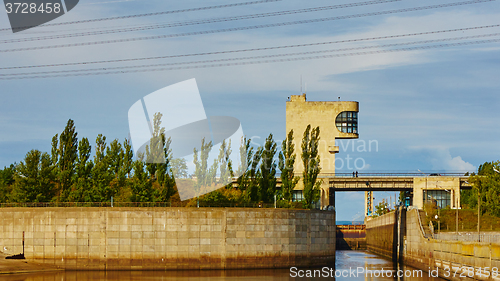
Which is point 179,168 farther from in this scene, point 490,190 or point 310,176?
point 490,190

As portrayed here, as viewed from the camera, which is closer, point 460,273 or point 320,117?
point 460,273

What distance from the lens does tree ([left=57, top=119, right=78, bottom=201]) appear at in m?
95.2

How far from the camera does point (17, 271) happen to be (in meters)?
75.2

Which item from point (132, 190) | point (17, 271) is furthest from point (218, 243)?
point (17, 271)

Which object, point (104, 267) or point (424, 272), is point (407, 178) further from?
point (104, 267)

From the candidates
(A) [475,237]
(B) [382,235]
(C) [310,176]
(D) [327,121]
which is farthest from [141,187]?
(D) [327,121]

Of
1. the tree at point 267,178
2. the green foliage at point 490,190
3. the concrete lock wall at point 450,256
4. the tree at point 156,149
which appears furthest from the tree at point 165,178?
the green foliage at point 490,190

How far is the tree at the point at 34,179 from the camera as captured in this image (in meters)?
91.2

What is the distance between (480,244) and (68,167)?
2505 inches

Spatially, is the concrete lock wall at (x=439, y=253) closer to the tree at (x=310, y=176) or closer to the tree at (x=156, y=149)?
the tree at (x=310, y=176)

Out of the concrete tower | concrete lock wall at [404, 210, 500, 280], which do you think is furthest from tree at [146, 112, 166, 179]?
the concrete tower

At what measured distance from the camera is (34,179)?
92125 mm

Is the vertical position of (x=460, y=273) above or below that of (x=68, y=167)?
below

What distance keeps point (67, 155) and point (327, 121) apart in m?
64.1
